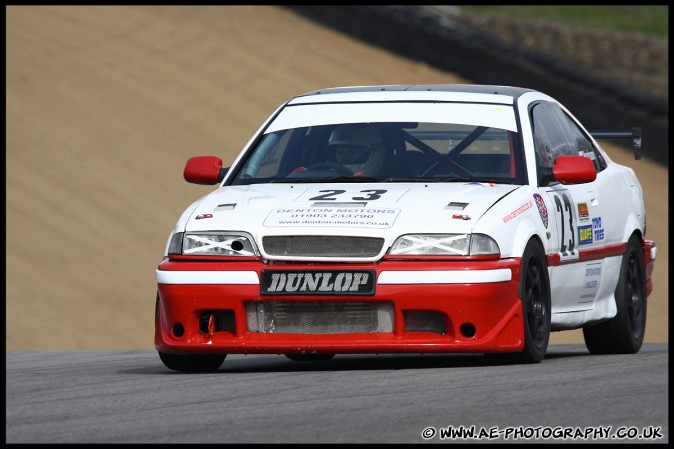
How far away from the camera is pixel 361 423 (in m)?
6.61

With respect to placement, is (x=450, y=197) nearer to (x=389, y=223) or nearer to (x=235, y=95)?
(x=389, y=223)

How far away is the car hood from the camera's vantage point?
8688 mm

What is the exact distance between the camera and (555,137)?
10.6m

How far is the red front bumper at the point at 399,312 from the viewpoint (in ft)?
28.2

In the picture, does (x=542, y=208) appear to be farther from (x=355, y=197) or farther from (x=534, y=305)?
(x=355, y=197)

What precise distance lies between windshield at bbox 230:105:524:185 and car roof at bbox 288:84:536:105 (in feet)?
0.94

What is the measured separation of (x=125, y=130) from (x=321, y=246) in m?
13.9

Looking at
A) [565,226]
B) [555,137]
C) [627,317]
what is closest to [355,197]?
[565,226]

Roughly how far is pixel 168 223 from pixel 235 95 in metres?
7.65

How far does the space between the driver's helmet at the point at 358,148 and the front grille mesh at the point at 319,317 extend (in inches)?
49.8

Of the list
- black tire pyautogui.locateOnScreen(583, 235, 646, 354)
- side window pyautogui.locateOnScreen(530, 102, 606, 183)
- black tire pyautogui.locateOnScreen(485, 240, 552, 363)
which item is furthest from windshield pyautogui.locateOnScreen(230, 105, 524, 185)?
black tire pyautogui.locateOnScreen(583, 235, 646, 354)

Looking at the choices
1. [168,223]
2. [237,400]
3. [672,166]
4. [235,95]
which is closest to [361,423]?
[237,400]

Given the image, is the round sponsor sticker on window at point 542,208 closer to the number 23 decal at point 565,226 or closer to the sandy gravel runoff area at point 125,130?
the number 23 decal at point 565,226

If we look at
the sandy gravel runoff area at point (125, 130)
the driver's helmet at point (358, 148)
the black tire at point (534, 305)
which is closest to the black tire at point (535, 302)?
the black tire at point (534, 305)
